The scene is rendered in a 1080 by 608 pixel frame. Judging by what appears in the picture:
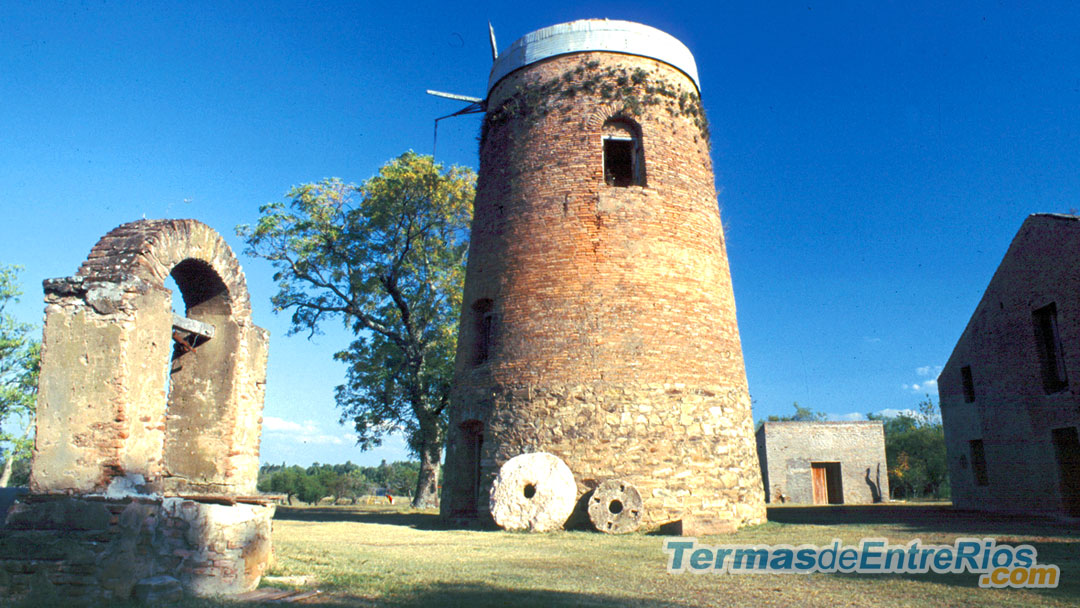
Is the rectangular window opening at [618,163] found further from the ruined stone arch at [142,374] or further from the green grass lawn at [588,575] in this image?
the ruined stone arch at [142,374]

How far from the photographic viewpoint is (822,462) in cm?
2670

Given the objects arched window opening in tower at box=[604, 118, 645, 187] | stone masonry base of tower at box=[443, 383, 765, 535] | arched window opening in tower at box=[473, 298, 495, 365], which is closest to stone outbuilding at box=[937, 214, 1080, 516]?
stone masonry base of tower at box=[443, 383, 765, 535]

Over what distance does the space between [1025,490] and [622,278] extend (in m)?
10.6

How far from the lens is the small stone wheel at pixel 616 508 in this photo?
11227mm

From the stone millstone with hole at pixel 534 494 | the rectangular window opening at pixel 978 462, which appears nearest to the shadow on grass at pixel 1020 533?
the rectangular window opening at pixel 978 462

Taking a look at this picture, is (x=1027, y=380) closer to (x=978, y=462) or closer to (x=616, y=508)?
(x=978, y=462)

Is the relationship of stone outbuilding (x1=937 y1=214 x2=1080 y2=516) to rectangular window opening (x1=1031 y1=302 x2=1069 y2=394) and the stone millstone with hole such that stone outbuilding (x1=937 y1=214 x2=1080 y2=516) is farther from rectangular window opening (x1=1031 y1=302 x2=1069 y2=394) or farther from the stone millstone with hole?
the stone millstone with hole

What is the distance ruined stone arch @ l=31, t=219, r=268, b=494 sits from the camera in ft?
18.9

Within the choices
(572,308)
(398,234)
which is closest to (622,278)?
(572,308)

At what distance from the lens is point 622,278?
12.9m

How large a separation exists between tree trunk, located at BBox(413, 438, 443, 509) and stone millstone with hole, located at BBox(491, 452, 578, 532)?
34.7 ft

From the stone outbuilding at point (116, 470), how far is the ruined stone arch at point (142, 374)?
0.01m

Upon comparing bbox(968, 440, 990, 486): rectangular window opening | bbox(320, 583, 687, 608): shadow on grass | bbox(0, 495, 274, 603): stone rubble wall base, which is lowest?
bbox(320, 583, 687, 608): shadow on grass

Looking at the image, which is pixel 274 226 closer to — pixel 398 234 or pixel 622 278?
pixel 398 234
